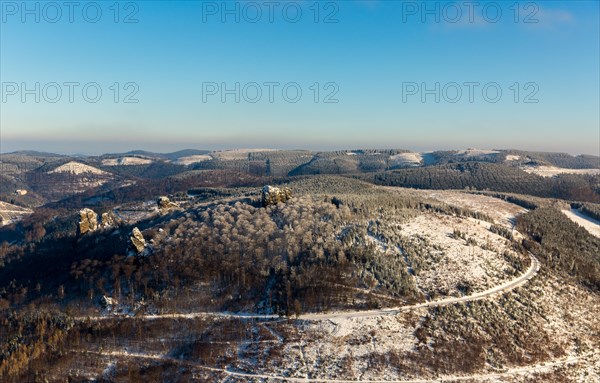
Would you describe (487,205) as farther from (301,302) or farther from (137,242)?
(137,242)

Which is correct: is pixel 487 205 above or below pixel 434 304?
above

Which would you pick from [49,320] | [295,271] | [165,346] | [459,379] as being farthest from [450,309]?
[49,320]

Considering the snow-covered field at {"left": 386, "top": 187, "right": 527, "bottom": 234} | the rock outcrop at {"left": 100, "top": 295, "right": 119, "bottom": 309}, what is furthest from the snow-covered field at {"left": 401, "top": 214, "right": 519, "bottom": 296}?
the rock outcrop at {"left": 100, "top": 295, "right": 119, "bottom": 309}

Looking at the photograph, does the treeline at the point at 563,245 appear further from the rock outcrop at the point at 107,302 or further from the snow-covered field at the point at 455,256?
the rock outcrop at the point at 107,302

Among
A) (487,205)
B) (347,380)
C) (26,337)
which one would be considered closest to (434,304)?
(347,380)

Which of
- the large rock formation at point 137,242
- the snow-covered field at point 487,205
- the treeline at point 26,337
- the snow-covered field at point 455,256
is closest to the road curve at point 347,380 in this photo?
the treeline at point 26,337
